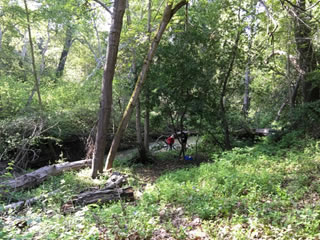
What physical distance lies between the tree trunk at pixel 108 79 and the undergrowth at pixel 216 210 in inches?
32.5

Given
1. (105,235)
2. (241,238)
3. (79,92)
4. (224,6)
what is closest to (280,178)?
(241,238)

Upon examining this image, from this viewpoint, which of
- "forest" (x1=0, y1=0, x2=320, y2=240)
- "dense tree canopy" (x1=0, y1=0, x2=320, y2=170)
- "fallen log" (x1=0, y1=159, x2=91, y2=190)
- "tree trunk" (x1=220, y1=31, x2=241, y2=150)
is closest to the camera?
"forest" (x1=0, y1=0, x2=320, y2=240)

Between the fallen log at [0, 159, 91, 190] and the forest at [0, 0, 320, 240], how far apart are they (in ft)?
0.13

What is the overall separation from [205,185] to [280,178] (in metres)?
1.47

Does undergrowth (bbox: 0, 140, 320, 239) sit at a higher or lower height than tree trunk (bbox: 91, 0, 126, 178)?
lower

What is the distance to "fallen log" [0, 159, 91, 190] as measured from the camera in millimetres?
5956

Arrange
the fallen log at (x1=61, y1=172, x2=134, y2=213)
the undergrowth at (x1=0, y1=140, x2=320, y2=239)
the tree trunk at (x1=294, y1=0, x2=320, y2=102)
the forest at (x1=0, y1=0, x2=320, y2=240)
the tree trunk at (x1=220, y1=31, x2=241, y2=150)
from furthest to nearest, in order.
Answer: the tree trunk at (x1=220, y1=31, x2=241, y2=150)
the tree trunk at (x1=294, y1=0, x2=320, y2=102)
the fallen log at (x1=61, y1=172, x2=134, y2=213)
the forest at (x1=0, y1=0, x2=320, y2=240)
the undergrowth at (x1=0, y1=140, x2=320, y2=239)

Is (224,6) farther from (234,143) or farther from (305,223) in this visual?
(305,223)

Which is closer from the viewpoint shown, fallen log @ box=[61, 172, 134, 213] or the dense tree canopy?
fallen log @ box=[61, 172, 134, 213]

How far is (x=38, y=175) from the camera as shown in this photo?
663 centimetres

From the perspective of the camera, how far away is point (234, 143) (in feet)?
33.4

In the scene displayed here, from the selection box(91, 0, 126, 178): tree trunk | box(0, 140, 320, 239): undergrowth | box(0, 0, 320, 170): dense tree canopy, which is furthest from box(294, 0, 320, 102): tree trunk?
box(91, 0, 126, 178): tree trunk

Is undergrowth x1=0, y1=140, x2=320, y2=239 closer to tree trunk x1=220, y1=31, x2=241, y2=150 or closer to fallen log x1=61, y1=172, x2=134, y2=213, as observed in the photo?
fallen log x1=61, y1=172, x2=134, y2=213

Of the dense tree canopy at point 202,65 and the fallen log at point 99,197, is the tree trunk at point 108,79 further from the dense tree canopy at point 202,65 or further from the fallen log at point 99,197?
the fallen log at point 99,197
